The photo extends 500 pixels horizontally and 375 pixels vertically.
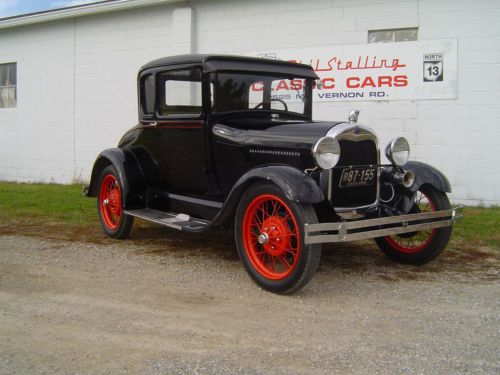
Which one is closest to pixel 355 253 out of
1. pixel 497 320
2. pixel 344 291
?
pixel 344 291

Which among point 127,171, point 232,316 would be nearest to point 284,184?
point 232,316

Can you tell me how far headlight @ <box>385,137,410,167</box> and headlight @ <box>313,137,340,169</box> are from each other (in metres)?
0.86

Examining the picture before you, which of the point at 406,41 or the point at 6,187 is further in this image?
the point at 6,187

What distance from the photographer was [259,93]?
5.42 m

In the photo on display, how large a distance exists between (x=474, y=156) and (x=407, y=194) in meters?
3.67

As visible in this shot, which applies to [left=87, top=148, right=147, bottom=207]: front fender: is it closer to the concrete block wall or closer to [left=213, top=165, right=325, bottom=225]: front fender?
[left=213, top=165, right=325, bottom=225]: front fender

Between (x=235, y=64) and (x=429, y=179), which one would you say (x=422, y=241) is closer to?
(x=429, y=179)

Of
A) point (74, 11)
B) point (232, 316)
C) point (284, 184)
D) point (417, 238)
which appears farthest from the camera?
point (74, 11)

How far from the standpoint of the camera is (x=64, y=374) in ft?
9.00

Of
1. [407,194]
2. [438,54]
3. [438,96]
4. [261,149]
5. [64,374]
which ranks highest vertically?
[438,54]

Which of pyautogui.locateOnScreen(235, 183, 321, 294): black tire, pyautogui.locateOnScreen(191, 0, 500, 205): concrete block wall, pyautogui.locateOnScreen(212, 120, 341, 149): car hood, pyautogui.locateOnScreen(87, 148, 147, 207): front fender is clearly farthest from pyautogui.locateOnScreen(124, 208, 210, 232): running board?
pyautogui.locateOnScreen(191, 0, 500, 205): concrete block wall

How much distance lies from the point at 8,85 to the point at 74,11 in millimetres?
3065

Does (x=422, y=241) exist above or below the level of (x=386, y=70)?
below

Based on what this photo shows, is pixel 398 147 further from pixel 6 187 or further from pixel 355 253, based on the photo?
pixel 6 187
